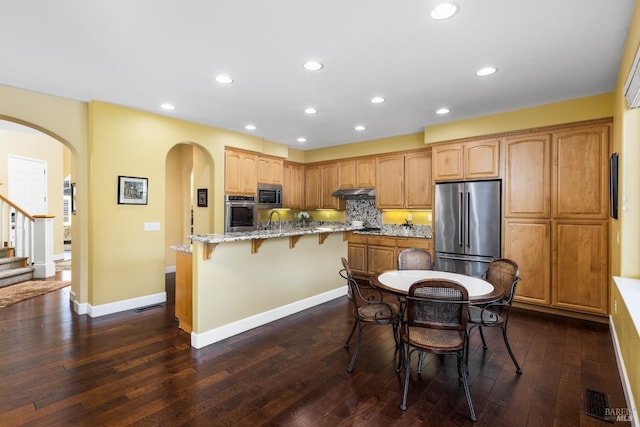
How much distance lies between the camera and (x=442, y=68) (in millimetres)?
3023

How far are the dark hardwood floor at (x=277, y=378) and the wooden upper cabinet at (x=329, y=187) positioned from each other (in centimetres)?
349

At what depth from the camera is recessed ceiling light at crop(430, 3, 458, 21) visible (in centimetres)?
209

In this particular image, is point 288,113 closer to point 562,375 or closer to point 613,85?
point 613,85

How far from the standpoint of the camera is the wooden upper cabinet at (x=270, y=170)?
614cm

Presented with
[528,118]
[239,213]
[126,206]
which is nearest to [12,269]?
[126,206]

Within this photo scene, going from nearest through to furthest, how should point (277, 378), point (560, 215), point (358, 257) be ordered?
point (277, 378), point (560, 215), point (358, 257)

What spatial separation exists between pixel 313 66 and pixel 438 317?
2.45m

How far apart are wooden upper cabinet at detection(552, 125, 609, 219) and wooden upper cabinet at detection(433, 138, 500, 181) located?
0.72 m

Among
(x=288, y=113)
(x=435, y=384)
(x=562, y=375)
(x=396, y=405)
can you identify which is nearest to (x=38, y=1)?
(x=288, y=113)

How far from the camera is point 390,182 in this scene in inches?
237

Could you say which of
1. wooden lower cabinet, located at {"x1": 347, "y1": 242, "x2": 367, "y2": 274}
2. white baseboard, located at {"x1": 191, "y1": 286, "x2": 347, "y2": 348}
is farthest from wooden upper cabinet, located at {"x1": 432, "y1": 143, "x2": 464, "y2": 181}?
white baseboard, located at {"x1": 191, "y1": 286, "x2": 347, "y2": 348}

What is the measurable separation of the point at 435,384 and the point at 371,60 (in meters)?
2.85

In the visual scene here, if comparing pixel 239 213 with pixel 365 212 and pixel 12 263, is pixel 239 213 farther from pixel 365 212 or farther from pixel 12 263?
pixel 12 263

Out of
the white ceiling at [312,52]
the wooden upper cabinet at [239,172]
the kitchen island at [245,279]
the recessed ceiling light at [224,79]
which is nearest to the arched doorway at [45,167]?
the wooden upper cabinet at [239,172]
